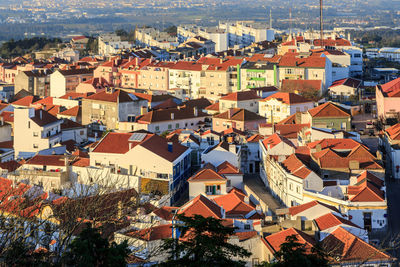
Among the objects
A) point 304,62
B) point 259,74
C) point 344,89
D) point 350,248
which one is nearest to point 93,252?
point 350,248

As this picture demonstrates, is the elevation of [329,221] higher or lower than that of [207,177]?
higher

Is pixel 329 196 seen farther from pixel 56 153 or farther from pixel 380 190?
pixel 56 153

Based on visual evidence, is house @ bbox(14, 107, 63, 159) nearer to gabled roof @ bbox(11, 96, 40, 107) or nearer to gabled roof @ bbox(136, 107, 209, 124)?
gabled roof @ bbox(136, 107, 209, 124)

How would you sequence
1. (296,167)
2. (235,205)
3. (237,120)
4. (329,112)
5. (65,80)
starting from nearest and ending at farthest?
(235,205) < (296,167) < (329,112) < (237,120) < (65,80)

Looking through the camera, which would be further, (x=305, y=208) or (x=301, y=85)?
(x=301, y=85)

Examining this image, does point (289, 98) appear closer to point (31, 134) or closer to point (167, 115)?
point (167, 115)

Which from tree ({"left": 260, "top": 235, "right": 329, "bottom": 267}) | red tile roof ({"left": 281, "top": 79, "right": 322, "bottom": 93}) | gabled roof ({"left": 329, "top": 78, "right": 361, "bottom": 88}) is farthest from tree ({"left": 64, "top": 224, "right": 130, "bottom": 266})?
gabled roof ({"left": 329, "top": 78, "right": 361, "bottom": 88})

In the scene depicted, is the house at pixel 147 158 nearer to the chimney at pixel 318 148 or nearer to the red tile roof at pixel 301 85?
the chimney at pixel 318 148
